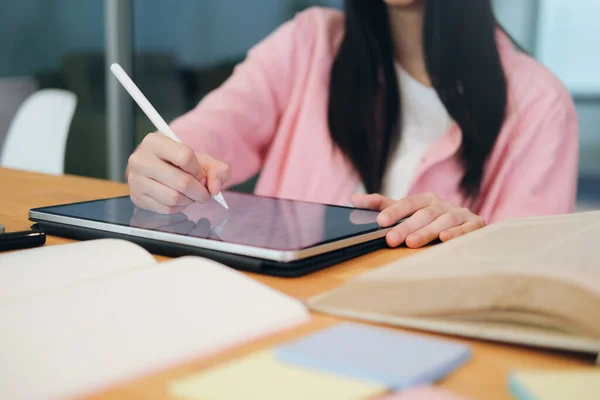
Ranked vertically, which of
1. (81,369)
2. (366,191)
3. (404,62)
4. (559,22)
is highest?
(559,22)

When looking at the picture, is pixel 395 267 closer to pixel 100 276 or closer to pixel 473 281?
pixel 473 281

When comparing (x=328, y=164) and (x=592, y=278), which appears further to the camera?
(x=328, y=164)

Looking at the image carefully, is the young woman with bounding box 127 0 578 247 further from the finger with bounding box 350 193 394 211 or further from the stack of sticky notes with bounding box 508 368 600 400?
the stack of sticky notes with bounding box 508 368 600 400

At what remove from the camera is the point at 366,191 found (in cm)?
127

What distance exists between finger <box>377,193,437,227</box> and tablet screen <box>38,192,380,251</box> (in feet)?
0.04

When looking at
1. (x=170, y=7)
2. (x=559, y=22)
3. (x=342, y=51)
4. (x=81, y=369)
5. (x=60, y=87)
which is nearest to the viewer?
(x=81, y=369)

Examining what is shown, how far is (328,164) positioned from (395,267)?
34.8 inches

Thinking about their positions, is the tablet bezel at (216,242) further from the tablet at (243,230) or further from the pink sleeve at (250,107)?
the pink sleeve at (250,107)

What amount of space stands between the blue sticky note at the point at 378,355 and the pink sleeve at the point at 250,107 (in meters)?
0.95

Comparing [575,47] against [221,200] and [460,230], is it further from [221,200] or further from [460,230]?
[221,200]

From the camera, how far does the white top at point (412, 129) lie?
1.27m

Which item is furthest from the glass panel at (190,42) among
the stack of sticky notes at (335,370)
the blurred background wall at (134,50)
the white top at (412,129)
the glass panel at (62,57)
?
the stack of sticky notes at (335,370)

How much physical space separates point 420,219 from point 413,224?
0.04 feet

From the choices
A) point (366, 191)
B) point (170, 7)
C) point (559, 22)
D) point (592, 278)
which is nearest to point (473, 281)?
point (592, 278)
